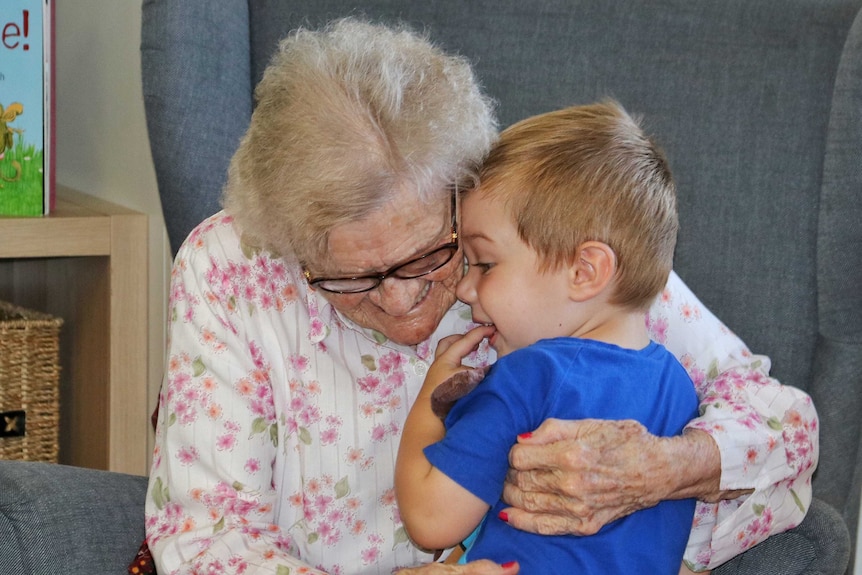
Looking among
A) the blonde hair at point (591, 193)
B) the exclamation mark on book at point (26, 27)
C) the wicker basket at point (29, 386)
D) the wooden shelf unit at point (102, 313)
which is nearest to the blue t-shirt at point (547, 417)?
the blonde hair at point (591, 193)

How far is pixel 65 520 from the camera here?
4.32 feet

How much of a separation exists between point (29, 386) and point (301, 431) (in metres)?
0.97

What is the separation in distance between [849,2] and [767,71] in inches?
7.2

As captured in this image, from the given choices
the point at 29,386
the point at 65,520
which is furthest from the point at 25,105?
the point at 65,520

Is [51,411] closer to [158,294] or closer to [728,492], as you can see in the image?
[158,294]

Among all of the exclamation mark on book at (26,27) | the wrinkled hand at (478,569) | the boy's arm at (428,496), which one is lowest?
the wrinkled hand at (478,569)

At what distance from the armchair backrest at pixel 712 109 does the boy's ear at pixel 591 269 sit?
644 millimetres

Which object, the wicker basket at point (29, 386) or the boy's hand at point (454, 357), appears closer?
the boy's hand at point (454, 357)

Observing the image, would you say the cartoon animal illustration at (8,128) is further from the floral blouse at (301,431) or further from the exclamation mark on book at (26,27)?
the floral blouse at (301,431)

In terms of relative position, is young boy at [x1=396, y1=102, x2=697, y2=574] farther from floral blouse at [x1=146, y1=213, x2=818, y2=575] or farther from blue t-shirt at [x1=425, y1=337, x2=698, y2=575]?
floral blouse at [x1=146, y1=213, x2=818, y2=575]

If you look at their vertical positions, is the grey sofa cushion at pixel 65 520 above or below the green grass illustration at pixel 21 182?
below

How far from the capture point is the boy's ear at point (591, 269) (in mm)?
1199

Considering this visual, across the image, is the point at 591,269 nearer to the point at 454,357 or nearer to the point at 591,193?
the point at 591,193

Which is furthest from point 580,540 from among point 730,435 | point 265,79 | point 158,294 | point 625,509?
point 158,294
